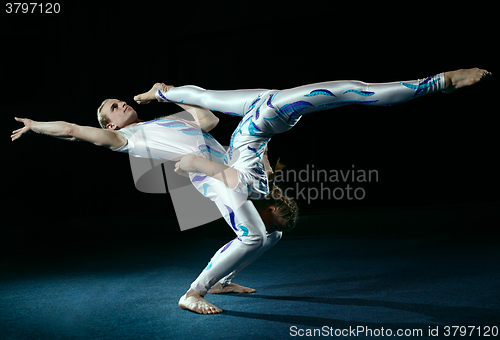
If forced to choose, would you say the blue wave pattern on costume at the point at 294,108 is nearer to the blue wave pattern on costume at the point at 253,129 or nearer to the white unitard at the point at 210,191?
the blue wave pattern on costume at the point at 253,129

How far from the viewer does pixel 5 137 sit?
451 cm

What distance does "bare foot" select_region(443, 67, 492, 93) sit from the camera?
68.2 inches

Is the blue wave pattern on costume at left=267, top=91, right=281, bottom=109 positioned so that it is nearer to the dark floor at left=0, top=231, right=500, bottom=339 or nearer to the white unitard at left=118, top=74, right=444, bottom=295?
the white unitard at left=118, top=74, right=444, bottom=295

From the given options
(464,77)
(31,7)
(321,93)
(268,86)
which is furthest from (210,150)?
(31,7)

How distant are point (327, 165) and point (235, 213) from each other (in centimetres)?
287

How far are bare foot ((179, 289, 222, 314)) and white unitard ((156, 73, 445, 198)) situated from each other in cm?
55

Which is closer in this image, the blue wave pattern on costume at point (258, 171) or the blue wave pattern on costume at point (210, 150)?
the blue wave pattern on costume at point (258, 171)

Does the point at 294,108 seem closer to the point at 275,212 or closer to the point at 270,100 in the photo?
the point at 270,100

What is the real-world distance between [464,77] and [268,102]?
2.63 feet

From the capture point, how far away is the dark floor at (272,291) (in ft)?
6.35

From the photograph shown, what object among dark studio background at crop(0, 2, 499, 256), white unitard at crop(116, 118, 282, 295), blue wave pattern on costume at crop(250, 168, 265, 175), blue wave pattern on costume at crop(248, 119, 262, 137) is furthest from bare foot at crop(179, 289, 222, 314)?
dark studio background at crop(0, 2, 499, 256)

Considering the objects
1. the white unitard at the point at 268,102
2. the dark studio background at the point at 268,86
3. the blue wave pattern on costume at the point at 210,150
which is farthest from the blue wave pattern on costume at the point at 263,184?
the dark studio background at the point at 268,86

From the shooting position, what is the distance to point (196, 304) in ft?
7.04

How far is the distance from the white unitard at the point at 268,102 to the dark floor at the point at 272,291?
0.63 meters
